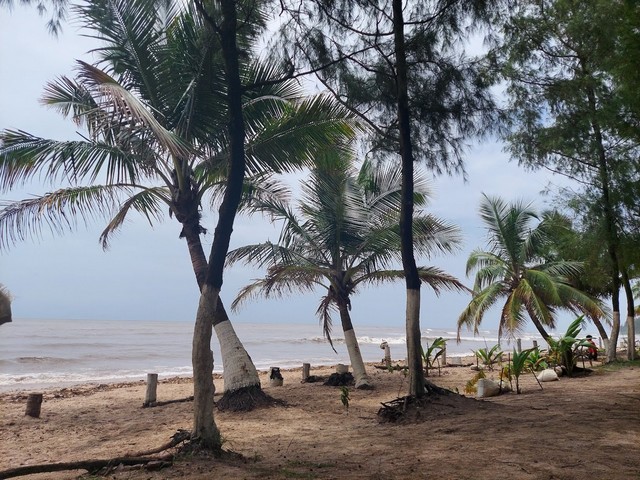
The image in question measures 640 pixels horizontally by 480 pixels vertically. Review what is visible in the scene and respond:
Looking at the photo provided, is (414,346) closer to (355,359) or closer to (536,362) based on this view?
(355,359)

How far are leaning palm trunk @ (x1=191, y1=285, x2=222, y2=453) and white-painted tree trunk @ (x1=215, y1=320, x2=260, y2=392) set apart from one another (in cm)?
402

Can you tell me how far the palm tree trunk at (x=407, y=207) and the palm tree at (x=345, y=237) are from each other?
3.23m

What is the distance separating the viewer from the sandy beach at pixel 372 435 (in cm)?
547

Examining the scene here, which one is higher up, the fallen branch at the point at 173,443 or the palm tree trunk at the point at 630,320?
the palm tree trunk at the point at 630,320

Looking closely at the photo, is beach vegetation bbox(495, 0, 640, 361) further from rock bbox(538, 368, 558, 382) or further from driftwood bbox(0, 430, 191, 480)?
driftwood bbox(0, 430, 191, 480)

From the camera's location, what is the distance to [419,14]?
936 centimetres

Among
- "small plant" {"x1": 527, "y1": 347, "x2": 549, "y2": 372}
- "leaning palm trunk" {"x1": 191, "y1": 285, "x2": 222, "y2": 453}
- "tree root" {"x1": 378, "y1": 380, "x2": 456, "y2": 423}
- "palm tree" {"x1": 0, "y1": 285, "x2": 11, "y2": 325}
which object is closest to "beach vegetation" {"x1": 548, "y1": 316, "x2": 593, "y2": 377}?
"small plant" {"x1": 527, "y1": 347, "x2": 549, "y2": 372}

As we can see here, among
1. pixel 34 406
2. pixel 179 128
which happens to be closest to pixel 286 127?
pixel 179 128

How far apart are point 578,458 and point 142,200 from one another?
344 inches

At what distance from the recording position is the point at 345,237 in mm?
12938

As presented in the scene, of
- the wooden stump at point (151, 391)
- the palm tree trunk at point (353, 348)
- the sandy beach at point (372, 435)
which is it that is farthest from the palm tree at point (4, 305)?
the palm tree trunk at point (353, 348)

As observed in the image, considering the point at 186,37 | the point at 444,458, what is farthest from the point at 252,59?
the point at 444,458

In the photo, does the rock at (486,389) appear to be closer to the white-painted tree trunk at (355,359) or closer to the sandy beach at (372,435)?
the sandy beach at (372,435)

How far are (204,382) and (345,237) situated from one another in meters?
7.09
